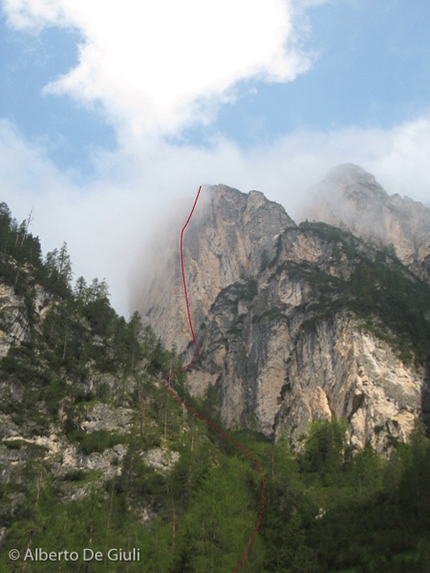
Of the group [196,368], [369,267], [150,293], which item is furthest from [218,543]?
[150,293]

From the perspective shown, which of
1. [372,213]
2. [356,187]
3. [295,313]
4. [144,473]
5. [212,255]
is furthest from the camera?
[356,187]

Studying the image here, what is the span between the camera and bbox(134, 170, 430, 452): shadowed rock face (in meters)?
87.9

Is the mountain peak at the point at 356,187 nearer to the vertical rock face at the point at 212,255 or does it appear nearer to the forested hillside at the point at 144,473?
the vertical rock face at the point at 212,255

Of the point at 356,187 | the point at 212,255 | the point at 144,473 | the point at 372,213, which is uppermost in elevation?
the point at 356,187

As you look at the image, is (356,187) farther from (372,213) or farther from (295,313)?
(295,313)

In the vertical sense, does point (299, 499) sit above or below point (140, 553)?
above

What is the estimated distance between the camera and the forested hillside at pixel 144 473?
47.8 metres

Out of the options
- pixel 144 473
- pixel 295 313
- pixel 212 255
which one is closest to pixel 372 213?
pixel 212 255

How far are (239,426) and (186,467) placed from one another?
39393 mm

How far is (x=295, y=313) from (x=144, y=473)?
54228 mm

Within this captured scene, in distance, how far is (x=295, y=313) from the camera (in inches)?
4348

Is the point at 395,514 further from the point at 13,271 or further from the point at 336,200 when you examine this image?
the point at 336,200

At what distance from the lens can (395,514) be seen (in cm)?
5075

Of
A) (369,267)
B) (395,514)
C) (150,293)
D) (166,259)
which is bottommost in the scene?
(395,514)
